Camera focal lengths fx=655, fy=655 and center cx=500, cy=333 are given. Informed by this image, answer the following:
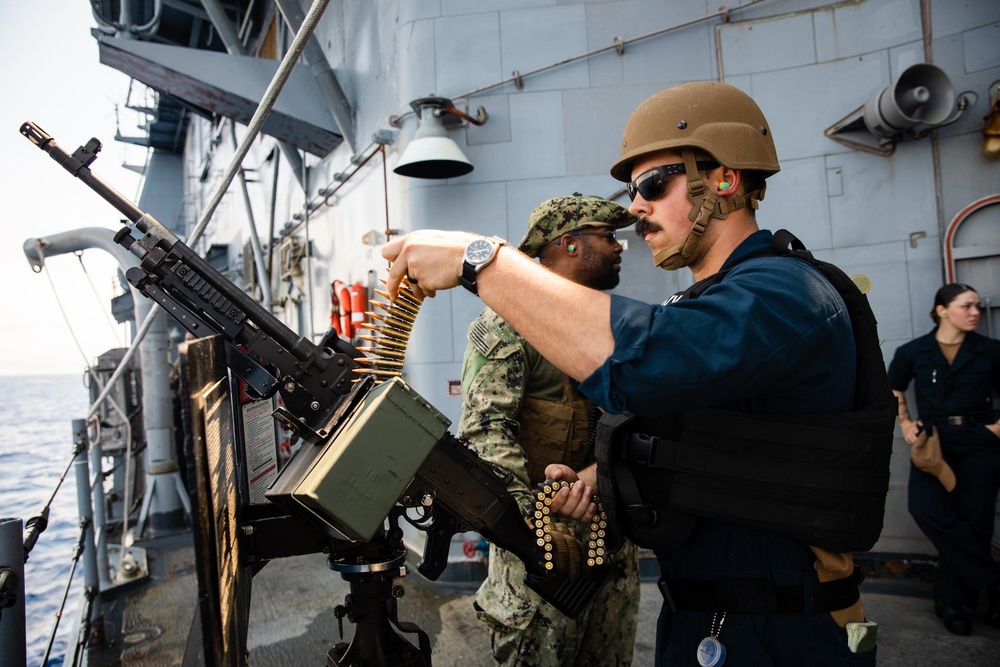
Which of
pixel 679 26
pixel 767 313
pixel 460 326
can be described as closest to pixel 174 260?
pixel 767 313

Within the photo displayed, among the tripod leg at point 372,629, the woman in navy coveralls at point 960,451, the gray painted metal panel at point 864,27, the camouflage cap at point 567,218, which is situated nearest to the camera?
the tripod leg at point 372,629

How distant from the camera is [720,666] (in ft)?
4.67

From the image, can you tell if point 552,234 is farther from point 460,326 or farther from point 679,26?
point 679,26

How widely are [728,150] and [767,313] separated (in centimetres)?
50

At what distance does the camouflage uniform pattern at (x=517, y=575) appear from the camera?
238 centimetres

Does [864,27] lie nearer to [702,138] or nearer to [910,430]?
[910,430]

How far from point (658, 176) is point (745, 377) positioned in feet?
1.91

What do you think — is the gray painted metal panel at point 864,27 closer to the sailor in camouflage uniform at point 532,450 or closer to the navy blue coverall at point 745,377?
the sailor in camouflage uniform at point 532,450

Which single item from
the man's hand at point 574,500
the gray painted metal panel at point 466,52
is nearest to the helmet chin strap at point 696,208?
the man's hand at point 574,500

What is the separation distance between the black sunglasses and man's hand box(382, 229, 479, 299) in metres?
0.45

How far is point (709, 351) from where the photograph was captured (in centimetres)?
111

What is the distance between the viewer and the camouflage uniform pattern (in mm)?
2375

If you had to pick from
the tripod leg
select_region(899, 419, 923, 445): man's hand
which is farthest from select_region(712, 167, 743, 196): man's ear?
select_region(899, 419, 923, 445): man's hand

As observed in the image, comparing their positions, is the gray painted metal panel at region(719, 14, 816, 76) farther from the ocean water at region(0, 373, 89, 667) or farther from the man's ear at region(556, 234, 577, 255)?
the ocean water at region(0, 373, 89, 667)
